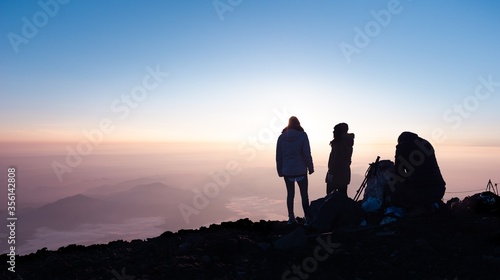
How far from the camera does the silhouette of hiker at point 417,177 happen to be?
973cm

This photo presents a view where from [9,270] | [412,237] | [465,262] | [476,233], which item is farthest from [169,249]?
[476,233]

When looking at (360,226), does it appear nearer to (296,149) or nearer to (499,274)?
(296,149)

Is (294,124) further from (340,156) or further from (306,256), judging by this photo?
(306,256)

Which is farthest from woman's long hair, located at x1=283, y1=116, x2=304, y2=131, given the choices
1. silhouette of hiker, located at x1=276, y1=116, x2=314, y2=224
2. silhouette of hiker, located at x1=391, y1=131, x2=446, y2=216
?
silhouette of hiker, located at x1=391, y1=131, x2=446, y2=216

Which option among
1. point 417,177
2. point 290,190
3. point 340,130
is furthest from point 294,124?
point 417,177

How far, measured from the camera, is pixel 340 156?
38.8 ft

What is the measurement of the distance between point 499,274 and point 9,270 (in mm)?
10325

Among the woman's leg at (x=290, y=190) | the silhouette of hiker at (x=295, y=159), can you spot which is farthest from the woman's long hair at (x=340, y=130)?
the woman's leg at (x=290, y=190)

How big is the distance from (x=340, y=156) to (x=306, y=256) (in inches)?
203

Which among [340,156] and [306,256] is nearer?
[306,256]

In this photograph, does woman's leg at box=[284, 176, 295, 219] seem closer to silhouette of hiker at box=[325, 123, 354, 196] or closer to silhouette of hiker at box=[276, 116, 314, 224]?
silhouette of hiker at box=[276, 116, 314, 224]

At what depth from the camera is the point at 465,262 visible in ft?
22.0

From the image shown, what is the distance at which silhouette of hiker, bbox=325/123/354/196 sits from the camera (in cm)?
1177

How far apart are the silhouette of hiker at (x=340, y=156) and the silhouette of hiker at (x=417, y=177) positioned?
6.27 ft
